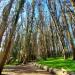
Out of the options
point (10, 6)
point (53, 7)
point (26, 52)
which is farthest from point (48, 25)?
point (10, 6)

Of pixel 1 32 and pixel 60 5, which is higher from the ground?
pixel 60 5

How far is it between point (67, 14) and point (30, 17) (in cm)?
508

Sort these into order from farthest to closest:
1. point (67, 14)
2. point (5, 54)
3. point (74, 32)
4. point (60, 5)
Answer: point (74, 32)
point (67, 14)
point (60, 5)
point (5, 54)

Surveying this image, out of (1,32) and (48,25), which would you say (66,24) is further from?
(1,32)

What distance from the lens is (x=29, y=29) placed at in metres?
27.5

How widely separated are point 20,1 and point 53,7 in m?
9.51

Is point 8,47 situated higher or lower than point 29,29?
lower

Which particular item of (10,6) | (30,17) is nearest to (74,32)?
(30,17)

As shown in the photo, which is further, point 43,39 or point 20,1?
point 43,39

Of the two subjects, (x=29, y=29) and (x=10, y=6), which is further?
(x=29, y=29)

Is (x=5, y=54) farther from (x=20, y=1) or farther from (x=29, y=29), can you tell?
(x=29, y=29)

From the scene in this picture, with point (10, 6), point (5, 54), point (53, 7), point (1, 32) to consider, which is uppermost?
point (53, 7)

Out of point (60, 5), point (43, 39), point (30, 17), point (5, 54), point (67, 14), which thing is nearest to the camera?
point (5, 54)

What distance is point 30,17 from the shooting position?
75.0ft
